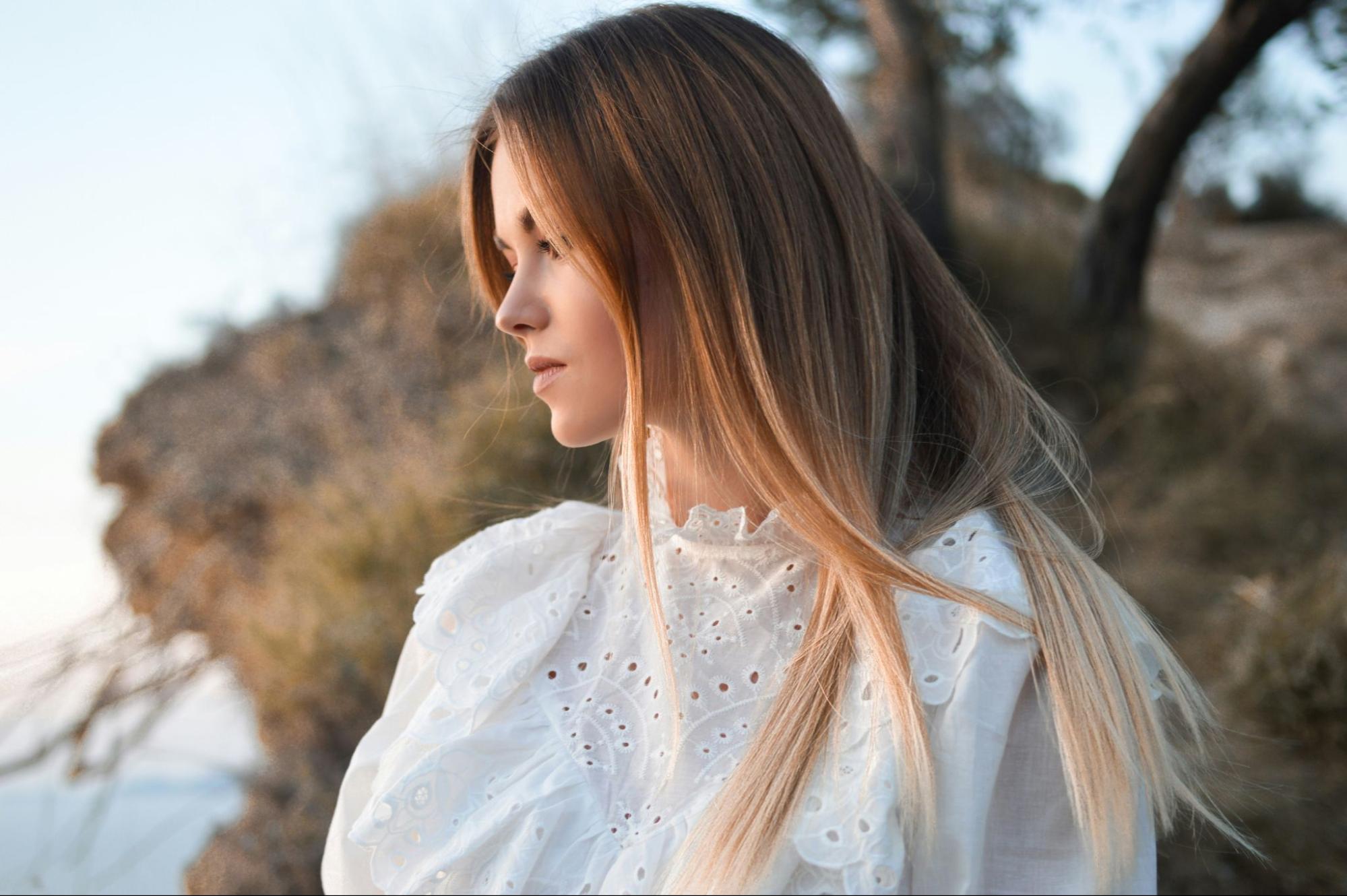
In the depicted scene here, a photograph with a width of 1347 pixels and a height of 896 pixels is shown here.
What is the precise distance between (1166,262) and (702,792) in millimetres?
8796

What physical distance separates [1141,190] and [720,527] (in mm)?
3702

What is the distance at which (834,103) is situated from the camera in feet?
4.67

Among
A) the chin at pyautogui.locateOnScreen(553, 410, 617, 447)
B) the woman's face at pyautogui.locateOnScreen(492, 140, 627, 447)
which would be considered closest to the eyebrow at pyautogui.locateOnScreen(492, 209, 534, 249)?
the woman's face at pyautogui.locateOnScreen(492, 140, 627, 447)

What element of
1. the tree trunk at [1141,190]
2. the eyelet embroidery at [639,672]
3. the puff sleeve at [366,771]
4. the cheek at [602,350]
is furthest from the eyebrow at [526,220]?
the tree trunk at [1141,190]

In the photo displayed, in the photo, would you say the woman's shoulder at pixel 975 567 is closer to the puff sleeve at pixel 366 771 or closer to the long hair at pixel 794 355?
the long hair at pixel 794 355

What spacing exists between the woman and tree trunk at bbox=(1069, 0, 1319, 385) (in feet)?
9.42

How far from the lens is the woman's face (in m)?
1.29

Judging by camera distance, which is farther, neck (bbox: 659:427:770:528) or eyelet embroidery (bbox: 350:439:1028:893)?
neck (bbox: 659:427:770:528)

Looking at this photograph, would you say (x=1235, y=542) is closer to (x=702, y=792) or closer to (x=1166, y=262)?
(x=702, y=792)

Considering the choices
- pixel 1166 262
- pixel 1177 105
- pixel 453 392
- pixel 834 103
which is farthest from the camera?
pixel 1166 262

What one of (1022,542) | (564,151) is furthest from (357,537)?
(1022,542)

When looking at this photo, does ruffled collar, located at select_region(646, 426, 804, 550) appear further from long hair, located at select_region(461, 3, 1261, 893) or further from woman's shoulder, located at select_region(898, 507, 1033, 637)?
woman's shoulder, located at select_region(898, 507, 1033, 637)

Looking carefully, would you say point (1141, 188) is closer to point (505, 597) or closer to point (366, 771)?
point (505, 597)

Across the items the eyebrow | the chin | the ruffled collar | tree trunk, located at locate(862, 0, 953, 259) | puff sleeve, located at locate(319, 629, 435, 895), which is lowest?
puff sleeve, located at locate(319, 629, 435, 895)
